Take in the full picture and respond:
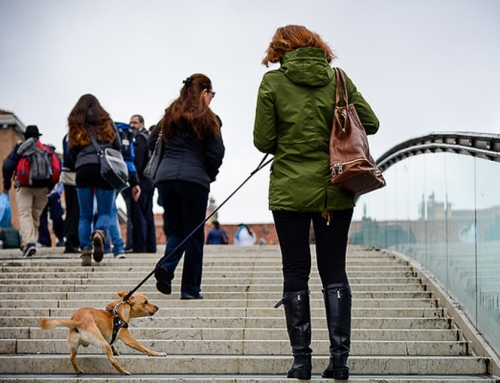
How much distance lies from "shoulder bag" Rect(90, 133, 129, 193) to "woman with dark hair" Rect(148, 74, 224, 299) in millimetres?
1517

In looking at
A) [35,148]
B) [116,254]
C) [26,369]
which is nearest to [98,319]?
[26,369]

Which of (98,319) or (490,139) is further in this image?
(490,139)

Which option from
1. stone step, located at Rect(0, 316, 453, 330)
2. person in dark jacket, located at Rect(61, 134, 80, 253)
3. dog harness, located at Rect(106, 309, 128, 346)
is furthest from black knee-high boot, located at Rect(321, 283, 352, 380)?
person in dark jacket, located at Rect(61, 134, 80, 253)

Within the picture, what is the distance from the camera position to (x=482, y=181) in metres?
7.16

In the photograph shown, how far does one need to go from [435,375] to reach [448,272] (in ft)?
6.89

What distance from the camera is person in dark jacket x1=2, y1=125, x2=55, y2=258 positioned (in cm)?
1168

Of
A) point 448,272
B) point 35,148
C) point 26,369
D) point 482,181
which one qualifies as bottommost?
point 26,369

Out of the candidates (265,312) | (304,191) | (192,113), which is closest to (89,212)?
(192,113)

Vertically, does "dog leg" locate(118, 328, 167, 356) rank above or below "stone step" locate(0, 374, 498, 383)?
above

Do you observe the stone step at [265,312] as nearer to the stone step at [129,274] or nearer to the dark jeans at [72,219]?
the stone step at [129,274]

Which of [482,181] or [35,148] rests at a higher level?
[35,148]

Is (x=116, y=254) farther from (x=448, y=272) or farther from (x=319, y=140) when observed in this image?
(x=319, y=140)

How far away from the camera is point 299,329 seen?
215 inches

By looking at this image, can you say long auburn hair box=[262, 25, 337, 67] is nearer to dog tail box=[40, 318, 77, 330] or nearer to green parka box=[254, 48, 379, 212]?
green parka box=[254, 48, 379, 212]
